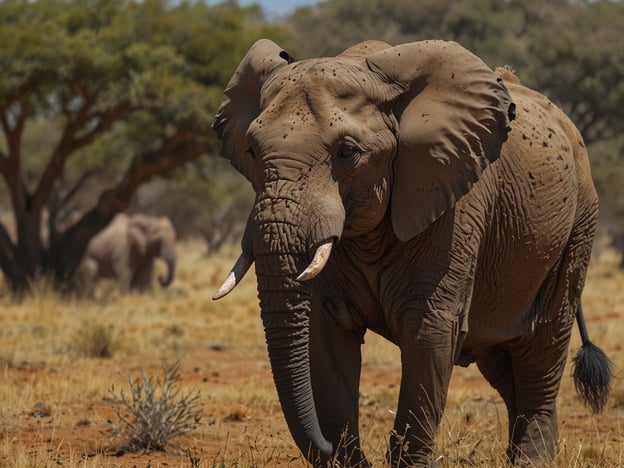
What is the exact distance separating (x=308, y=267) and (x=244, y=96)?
141 centimetres

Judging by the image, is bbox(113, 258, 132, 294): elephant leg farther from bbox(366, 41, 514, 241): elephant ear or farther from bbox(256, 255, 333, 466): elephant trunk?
bbox(256, 255, 333, 466): elephant trunk

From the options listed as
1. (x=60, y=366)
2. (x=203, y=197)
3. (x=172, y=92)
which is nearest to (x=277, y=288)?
(x=60, y=366)

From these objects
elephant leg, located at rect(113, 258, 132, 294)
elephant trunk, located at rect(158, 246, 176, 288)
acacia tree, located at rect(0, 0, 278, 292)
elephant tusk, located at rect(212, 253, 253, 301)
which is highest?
acacia tree, located at rect(0, 0, 278, 292)

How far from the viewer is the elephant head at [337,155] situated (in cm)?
429

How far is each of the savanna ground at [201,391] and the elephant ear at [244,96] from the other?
1426mm

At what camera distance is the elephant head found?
4.29m

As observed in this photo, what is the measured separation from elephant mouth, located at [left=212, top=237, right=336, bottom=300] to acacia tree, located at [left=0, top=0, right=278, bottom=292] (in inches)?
460

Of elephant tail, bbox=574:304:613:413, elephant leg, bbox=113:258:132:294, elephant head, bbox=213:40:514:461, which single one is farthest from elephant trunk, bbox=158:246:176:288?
elephant head, bbox=213:40:514:461

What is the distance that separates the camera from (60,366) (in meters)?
9.96

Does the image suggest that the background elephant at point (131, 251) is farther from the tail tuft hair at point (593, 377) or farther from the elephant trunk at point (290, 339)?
the elephant trunk at point (290, 339)

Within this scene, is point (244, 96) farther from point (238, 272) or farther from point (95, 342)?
point (95, 342)

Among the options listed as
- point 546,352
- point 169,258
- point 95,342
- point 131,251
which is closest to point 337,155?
point 546,352

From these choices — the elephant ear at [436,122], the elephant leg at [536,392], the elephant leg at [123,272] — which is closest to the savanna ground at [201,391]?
the elephant leg at [536,392]

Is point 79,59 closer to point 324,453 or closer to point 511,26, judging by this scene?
point 324,453
